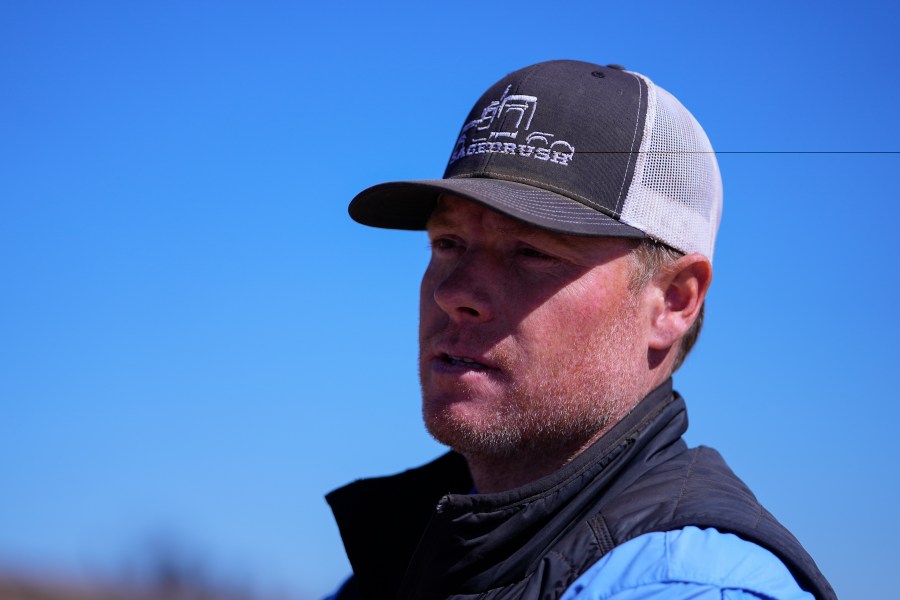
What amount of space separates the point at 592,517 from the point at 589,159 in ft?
3.18

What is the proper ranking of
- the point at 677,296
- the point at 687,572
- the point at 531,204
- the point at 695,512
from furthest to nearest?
1. the point at 677,296
2. the point at 531,204
3. the point at 695,512
4. the point at 687,572

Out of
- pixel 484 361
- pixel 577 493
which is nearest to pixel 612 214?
pixel 484 361

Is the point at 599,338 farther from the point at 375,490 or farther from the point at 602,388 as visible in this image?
the point at 375,490

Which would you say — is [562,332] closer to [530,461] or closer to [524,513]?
[530,461]

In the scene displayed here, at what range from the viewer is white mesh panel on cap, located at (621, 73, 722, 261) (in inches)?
108

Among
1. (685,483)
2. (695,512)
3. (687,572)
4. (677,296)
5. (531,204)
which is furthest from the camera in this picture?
(677,296)

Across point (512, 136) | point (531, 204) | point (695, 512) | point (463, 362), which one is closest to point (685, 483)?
point (695, 512)

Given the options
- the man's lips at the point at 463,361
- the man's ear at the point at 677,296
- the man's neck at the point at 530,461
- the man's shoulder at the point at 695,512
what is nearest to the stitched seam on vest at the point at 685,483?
the man's shoulder at the point at 695,512

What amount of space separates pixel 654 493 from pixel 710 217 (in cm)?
95

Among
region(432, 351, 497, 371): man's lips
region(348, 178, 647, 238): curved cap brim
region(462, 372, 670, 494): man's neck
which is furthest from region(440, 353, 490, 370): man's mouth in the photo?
region(348, 178, 647, 238): curved cap brim

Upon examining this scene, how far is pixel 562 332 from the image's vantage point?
268 centimetres

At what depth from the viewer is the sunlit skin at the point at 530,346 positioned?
2.66 m

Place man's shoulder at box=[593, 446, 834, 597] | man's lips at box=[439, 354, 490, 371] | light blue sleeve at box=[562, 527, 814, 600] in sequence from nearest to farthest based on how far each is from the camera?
light blue sleeve at box=[562, 527, 814, 600] < man's shoulder at box=[593, 446, 834, 597] < man's lips at box=[439, 354, 490, 371]

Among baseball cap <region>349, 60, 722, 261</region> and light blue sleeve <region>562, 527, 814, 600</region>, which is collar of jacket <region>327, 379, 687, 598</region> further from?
baseball cap <region>349, 60, 722, 261</region>
